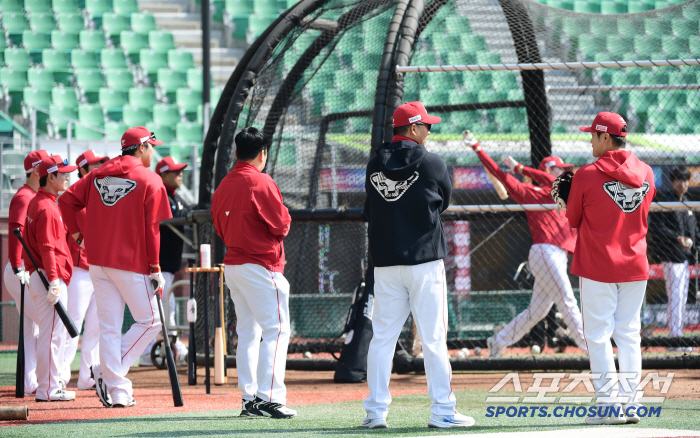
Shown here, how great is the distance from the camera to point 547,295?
7289mm

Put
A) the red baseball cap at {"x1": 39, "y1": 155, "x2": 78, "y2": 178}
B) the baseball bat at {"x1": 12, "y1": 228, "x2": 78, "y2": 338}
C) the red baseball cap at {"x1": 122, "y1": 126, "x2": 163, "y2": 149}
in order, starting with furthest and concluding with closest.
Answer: the red baseball cap at {"x1": 39, "y1": 155, "x2": 78, "y2": 178}
the baseball bat at {"x1": 12, "y1": 228, "x2": 78, "y2": 338}
the red baseball cap at {"x1": 122, "y1": 126, "x2": 163, "y2": 149}

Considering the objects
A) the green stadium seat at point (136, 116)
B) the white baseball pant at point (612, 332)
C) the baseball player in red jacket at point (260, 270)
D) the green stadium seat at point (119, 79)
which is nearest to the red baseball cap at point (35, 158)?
the baseball player in red jacket at point (260, 270)

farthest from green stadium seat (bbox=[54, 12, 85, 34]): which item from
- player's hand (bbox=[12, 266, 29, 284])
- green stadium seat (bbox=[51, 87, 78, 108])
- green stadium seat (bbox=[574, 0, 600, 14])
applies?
player's hand (bbox=[12, 266, 29, 284])

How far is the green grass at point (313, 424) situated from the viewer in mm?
4098

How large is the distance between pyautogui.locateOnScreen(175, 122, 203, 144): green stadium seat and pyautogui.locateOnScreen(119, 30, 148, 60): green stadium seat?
105 inches

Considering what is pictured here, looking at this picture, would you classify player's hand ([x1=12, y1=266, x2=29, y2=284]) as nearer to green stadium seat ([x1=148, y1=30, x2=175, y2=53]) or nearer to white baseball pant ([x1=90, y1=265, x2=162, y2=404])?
white baseball pant ([x1=90, y1=265, x2=162, y2=404])

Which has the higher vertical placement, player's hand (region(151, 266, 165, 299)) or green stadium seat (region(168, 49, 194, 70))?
green stadium seat (region(168, 49, 194, 70))

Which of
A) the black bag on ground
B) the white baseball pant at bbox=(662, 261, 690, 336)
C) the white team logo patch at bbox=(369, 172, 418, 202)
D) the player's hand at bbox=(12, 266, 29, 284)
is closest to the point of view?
the white team logo patch at bbox=(369, 172, 418, 202)

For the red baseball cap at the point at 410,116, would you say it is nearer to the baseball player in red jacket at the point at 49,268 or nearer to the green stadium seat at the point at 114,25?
the baseball player in red jacket at the point at 49,268

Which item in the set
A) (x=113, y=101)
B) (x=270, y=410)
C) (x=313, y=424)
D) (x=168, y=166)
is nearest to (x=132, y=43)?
(x=113, y=101)

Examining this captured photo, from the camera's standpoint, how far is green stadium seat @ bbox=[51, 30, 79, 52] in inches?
690

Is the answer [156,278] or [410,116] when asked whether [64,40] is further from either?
[410,116]

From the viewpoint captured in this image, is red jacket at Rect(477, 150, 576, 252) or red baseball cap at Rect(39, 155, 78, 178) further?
red jacket at Rect(477, 150, 576, 252)

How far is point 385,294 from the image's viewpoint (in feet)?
14.3
